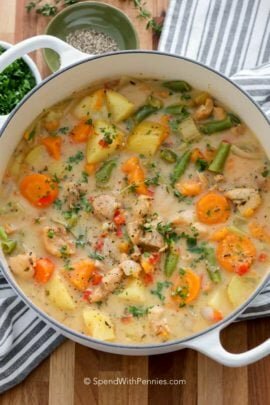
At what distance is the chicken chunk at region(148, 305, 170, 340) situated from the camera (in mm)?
3271

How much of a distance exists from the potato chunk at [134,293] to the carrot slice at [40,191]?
1.70 ft

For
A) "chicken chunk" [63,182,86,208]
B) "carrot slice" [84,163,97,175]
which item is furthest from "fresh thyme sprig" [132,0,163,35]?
"chicken chunk" [63,182,86,208]

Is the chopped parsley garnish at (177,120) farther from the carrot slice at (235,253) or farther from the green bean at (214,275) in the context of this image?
the green bean at (214,275)

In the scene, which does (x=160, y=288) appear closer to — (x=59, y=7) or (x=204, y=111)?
(x=204, y=111)

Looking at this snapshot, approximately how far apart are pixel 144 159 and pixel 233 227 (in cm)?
50

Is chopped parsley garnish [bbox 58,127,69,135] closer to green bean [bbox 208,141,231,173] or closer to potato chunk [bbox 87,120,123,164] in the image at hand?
potato chunk [bbox 87,120,123,164]

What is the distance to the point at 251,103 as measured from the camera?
3365 millimetres

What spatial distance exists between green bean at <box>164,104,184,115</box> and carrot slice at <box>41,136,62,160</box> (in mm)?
509

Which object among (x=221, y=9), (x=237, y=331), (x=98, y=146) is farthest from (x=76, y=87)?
(x=237, y=331)

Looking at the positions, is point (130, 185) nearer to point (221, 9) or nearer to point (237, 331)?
point (237, 331)

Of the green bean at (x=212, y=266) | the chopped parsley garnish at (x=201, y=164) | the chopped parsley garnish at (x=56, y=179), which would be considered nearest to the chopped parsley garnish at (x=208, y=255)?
the green bean at (x=212, y=266)

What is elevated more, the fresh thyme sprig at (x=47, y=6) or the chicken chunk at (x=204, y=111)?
the fresh thyme sprig at (x=47, y=6)

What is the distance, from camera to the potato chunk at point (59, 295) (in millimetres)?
3318

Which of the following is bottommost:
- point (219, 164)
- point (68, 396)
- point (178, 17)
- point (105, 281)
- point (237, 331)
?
point (68, 396)
